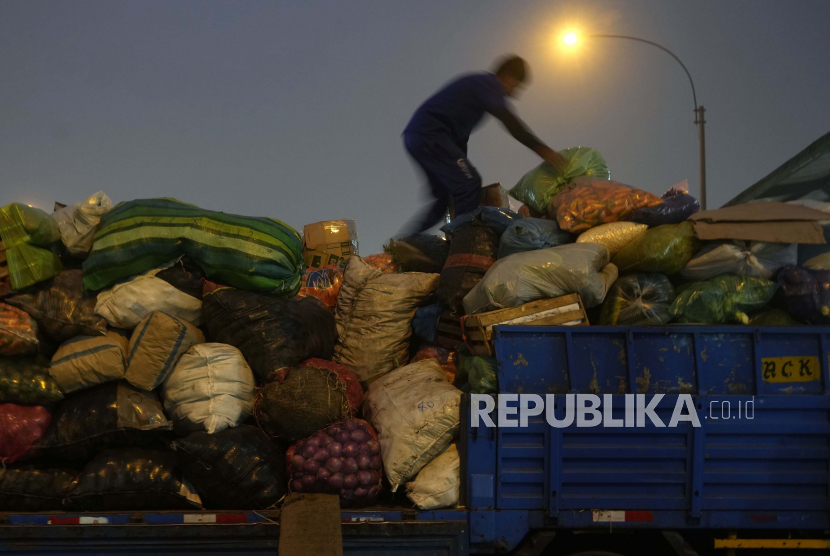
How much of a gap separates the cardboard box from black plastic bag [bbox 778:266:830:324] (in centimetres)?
377

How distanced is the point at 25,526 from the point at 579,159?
14.3ft

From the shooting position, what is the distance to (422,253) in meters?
5.32

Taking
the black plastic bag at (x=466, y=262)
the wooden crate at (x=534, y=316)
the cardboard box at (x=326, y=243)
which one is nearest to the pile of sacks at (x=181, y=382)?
the wooden crate at (x=534, y=316)

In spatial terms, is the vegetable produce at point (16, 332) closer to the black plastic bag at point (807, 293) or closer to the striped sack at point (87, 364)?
the striped sack at point (87, 364)

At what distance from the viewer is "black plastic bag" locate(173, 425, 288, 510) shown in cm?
344

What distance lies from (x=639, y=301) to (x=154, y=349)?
284 cm

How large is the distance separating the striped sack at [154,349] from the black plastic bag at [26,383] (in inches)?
18.1

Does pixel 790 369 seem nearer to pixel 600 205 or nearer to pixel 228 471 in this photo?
pixel 600 205

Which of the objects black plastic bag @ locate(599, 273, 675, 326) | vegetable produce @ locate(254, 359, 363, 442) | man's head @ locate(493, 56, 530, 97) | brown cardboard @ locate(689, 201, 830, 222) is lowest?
vegetable produce @ locate(254, 359, 363, 442)

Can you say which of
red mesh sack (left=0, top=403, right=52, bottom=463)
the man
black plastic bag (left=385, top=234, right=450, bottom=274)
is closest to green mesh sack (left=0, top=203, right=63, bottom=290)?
red mesh sack (left=0, top=403, right=52, bottom=463)

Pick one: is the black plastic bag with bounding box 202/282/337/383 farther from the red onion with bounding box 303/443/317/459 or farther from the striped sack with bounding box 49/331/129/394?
the striped sack with bounding box 49/331/129/394

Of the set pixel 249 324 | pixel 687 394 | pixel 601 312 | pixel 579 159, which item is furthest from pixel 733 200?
pixel 249 324

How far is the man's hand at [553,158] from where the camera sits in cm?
508

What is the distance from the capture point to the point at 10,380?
11.8 feet
